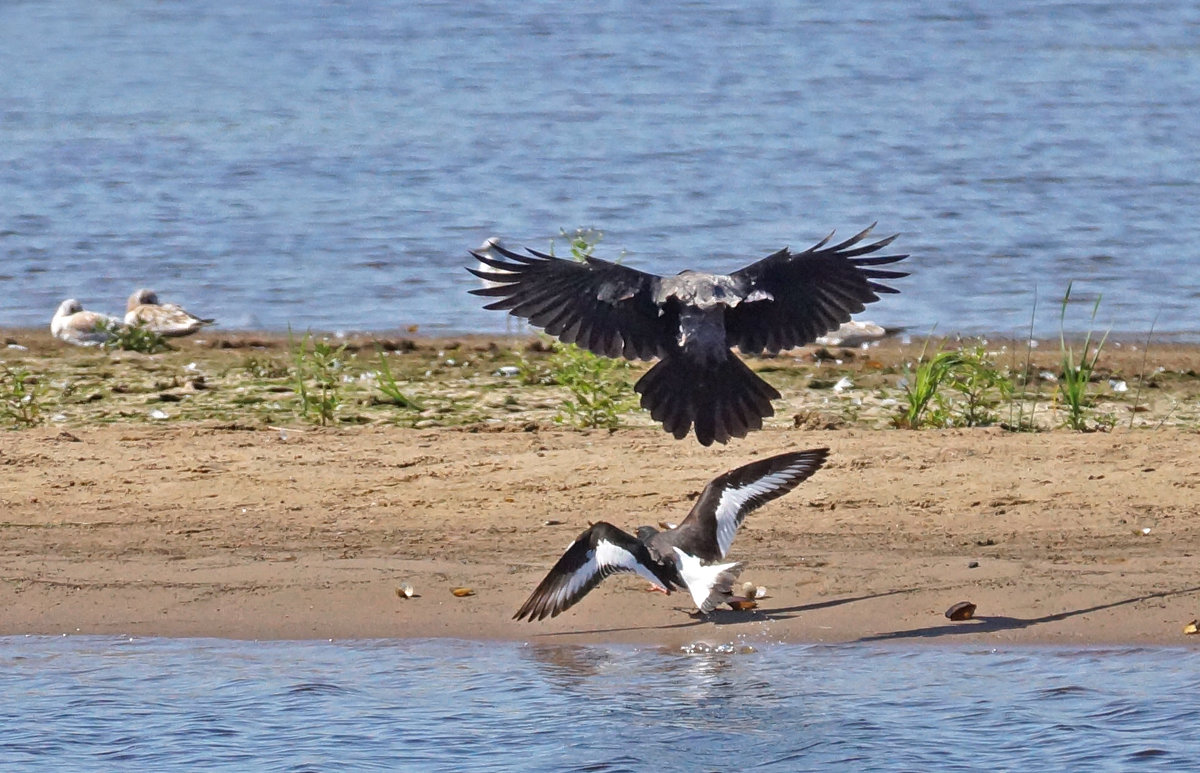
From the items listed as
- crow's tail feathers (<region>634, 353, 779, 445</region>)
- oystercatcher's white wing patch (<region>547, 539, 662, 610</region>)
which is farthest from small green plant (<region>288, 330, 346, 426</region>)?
oystercatcher's white wing patch (<region>547, 539, 662, 610</region>)

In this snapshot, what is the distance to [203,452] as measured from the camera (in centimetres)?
810

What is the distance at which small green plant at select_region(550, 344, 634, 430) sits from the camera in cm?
863

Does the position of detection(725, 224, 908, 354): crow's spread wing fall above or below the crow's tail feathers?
above

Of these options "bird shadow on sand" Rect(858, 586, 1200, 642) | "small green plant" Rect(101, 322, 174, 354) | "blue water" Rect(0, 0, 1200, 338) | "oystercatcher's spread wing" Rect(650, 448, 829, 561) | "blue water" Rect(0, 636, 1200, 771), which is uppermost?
"blue water" Rect(0, 0, 1200, 338)

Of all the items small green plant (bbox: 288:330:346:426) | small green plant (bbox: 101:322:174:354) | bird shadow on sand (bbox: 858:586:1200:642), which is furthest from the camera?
small green plant (bbox: 101:322:174:354)

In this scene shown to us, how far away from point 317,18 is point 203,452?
26.8 m

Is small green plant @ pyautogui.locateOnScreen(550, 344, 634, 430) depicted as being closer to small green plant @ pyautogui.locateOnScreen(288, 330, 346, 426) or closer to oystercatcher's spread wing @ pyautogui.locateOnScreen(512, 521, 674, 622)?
small green plant @ pyautogui.locateOnScreen(288, 330, 346, 426)

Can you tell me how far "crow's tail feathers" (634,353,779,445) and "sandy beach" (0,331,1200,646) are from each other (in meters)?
0.53

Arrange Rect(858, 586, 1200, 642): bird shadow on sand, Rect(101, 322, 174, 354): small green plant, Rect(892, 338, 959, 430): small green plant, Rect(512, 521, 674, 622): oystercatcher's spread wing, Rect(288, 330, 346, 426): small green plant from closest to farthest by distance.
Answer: Rect(512, 521, 674, 622): oystercatcher's spread wing → Rect(858, 586, 1200, 642): bird shadow on sand → Rect(892, 338, 959, 430): small green plant → Rect(288, 330, 346, 426): small green plant → Rect(101, 322, 174, 354): small green plant

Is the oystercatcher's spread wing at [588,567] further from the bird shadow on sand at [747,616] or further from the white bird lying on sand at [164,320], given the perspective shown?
the white bird lying on sand at [164,320]

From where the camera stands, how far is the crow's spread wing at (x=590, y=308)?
22.5 ft

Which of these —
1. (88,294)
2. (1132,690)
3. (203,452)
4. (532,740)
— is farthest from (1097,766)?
(88,294)

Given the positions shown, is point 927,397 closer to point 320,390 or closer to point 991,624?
point 991,624

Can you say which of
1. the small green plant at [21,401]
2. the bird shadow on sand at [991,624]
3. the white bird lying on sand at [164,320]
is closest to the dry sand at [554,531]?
the bird shadow on sand at [991,624]
